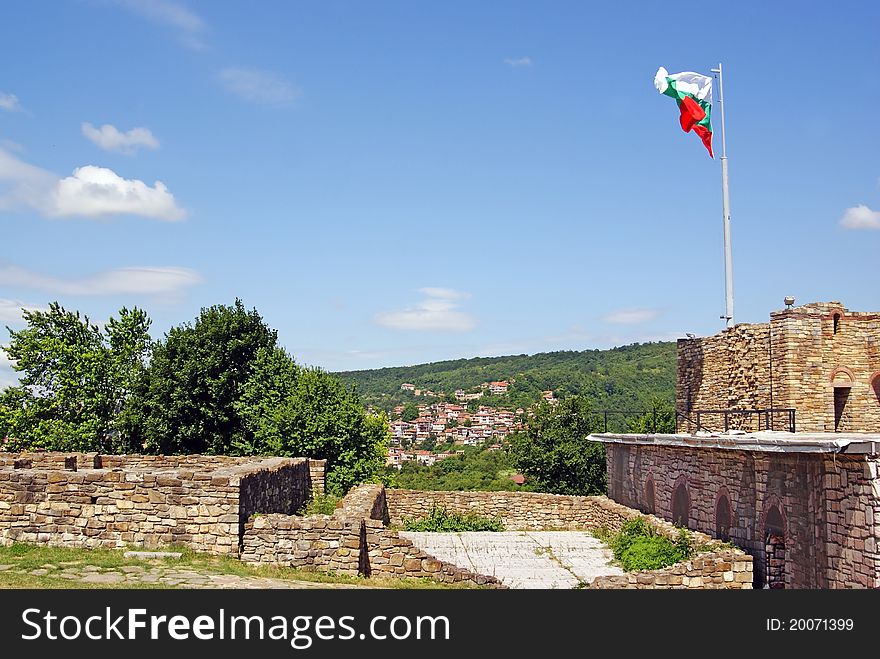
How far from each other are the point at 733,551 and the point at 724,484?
2.30 meters

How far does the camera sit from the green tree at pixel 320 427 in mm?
25672

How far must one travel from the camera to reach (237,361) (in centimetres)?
3033

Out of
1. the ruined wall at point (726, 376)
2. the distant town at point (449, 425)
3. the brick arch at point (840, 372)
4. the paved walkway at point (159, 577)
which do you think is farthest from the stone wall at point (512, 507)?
the distant town at point (449, 425)

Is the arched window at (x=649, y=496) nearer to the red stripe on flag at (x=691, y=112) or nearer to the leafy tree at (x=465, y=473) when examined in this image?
the red stripe on flag at (x=691, y=112)

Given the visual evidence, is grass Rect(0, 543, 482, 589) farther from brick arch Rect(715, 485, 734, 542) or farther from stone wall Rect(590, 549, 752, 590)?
brick arch Rect(715, 485, 734, 542)

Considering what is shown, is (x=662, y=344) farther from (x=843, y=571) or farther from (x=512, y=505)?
(x=843, y=571)

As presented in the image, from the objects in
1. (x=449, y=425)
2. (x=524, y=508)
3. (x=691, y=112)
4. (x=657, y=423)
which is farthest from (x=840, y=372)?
(x=449, y=425)

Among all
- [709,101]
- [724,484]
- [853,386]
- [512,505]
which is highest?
[709,101]

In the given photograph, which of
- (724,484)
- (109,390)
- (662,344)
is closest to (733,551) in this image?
(724,484)

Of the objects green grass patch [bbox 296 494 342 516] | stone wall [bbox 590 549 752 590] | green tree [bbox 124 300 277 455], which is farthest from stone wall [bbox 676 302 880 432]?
green tree [bbox 124 300 277 455]

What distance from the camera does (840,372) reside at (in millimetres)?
21812

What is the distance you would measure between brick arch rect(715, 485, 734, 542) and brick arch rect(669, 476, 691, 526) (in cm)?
168

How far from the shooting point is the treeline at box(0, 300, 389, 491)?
26.1 meters
